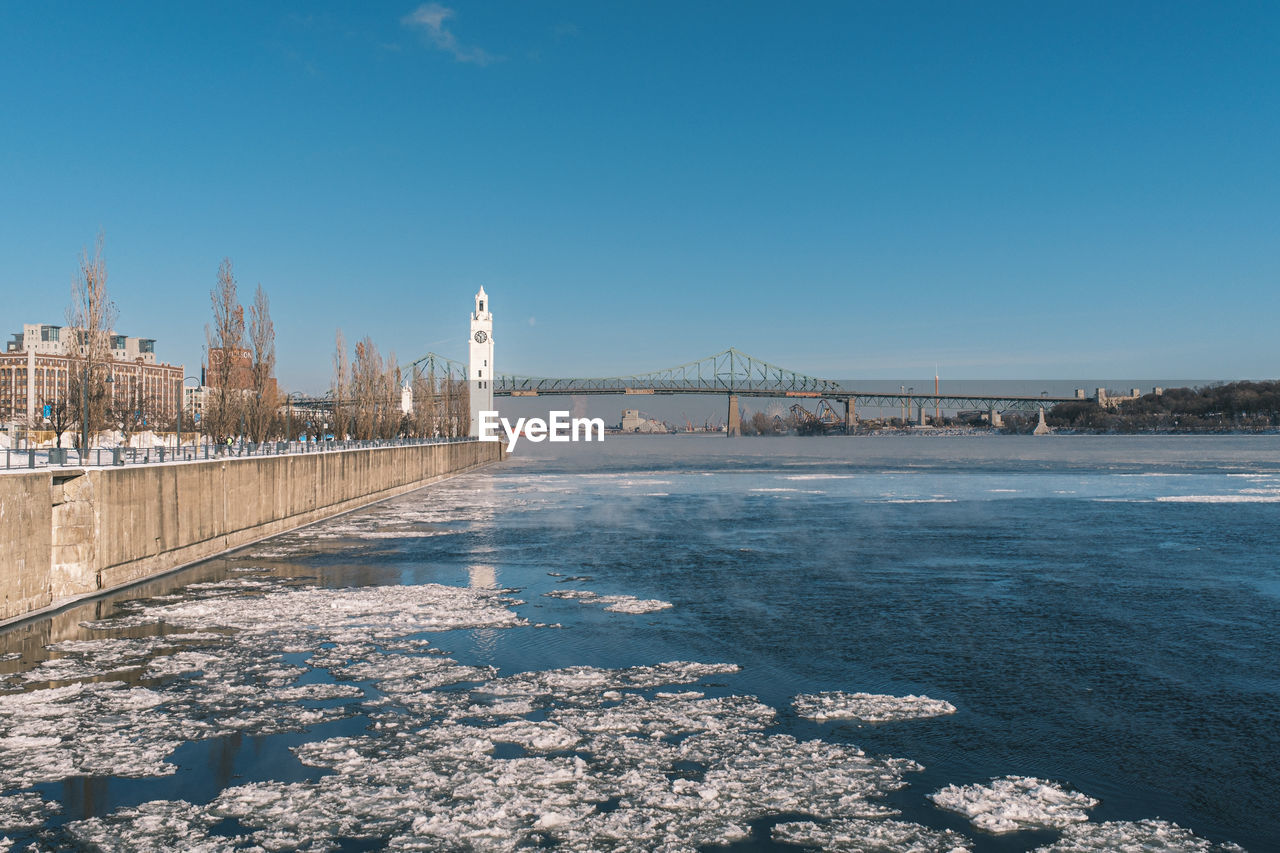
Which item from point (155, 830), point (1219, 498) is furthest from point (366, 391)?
point (155, 830)

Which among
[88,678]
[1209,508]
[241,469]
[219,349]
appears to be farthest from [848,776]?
[219,349]

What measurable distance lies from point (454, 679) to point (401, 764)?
8.30 ft

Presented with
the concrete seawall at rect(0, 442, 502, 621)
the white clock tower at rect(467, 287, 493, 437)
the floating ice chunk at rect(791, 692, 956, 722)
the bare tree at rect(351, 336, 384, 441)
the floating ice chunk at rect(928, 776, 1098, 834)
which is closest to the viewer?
the floating ice chunk at rect(928, 776, 1098, 834)

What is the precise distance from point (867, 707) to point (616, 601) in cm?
603

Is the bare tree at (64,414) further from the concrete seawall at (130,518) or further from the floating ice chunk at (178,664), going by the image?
the floating ice chunk at (178,664)

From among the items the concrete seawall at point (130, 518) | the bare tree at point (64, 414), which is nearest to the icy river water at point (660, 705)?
the concrete seawall at point (130, 518)

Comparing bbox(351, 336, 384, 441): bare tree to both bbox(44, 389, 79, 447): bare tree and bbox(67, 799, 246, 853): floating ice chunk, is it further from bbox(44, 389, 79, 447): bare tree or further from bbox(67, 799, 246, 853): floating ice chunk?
bbox(67, 799, 246, 853): floating ice chunk

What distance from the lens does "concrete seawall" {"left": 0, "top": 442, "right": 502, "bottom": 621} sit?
12.8 metres

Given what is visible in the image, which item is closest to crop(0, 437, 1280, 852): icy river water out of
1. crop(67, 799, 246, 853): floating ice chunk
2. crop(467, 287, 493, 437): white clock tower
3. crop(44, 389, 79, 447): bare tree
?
crop(67, 799, 246, 853): floating ice chunk

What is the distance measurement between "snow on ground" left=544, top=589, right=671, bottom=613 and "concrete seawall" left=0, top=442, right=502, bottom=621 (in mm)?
6896

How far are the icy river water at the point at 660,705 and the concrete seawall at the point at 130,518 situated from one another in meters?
0.64

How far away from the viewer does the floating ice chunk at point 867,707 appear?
859 cm

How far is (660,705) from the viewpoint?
890cm

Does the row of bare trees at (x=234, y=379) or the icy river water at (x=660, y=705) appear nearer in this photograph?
the icy river water at (x=660, y=705)
